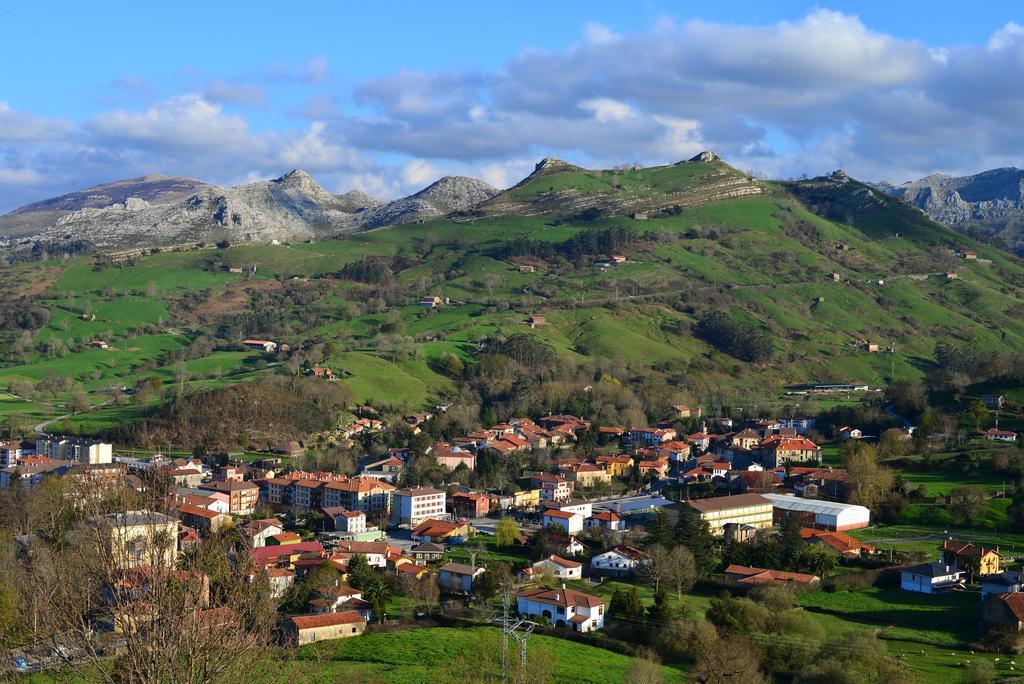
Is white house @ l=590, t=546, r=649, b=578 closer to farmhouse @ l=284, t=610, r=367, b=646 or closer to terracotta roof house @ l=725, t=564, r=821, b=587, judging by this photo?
terracotta roof house @ l=725, t=564, r=821, b=587

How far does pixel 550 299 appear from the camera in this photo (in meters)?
111

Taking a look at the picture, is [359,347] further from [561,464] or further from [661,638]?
[661,638]

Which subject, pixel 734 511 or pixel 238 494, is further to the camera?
pixel 238 494

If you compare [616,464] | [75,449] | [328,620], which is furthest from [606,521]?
[75,449]

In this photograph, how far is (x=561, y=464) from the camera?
62.9 m

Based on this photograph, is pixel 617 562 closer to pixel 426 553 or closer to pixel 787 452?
pixel 426 553

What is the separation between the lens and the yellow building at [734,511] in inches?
1941

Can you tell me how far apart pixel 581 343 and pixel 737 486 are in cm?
3758

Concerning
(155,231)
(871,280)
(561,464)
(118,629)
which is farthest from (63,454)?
(155,231)

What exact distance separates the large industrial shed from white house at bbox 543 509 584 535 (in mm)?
9314

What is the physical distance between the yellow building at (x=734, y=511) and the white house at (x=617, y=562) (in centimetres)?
648

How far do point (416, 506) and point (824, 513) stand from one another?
18707 mm

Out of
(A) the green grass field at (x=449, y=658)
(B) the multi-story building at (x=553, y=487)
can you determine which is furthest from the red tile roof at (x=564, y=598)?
(B) the multi-story building at (x=553, y=487)

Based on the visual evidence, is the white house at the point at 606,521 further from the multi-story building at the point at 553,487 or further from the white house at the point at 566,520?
the multi-story building at the point at 553,487
